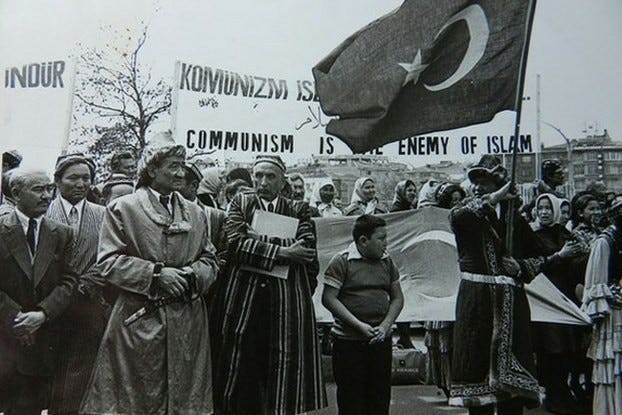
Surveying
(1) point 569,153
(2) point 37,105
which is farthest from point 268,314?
(1) point 569,153

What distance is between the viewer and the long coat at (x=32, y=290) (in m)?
2.76

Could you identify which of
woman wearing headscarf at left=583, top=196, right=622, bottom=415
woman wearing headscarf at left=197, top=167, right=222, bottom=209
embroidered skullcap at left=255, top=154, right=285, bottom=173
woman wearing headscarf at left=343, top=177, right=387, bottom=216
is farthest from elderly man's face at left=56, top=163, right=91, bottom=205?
woman wearing headscarf at left=583, top=196, right=622, bottom=415

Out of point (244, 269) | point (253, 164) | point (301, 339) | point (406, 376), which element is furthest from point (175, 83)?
point (406, 376)

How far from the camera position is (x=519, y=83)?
11.1 ft

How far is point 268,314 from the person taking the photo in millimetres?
2943

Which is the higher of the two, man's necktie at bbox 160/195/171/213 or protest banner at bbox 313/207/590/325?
man's necktie at bbox 160/195/171/213

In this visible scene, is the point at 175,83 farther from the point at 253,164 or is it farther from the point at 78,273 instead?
the point at 78,273

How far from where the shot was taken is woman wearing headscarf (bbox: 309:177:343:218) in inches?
130

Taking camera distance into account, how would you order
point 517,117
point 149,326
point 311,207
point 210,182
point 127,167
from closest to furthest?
point 149,326
point 127,167
point 210,182
point 311,207
point 517,117

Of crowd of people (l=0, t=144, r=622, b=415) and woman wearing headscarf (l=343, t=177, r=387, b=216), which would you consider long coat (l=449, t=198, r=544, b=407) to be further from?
woman wearing headscarf (l=343, t=177, r=387, b=216)

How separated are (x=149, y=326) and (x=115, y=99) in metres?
0.96

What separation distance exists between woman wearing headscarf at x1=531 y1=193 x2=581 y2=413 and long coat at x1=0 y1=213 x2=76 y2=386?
2064mm

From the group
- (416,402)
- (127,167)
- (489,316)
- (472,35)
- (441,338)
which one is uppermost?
(472,35)

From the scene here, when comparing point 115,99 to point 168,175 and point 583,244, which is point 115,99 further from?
point 583,244
